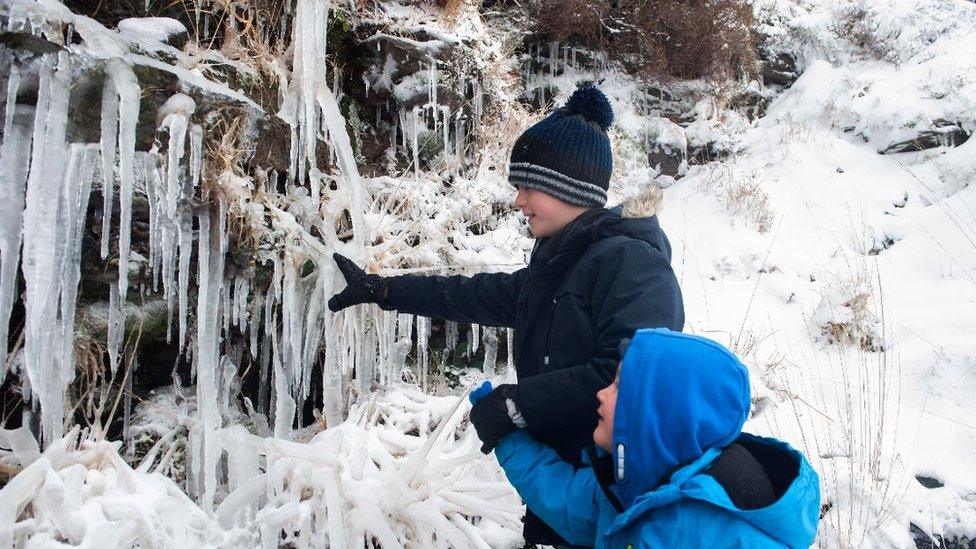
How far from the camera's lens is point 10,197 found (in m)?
1.81

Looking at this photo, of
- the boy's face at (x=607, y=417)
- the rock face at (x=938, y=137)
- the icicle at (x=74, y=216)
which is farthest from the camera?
the rock face at (x=938, y=137)

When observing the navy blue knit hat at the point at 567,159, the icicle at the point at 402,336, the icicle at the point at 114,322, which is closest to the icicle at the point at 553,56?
the icicle at the point at 402,336

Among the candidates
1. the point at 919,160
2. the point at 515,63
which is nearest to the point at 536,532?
the point at 515,63

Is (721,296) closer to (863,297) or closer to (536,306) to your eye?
(863,297)

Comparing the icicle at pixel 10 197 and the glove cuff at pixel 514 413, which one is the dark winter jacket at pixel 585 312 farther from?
the icicle at pixel 10 197

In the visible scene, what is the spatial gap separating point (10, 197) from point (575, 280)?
68.7 inches

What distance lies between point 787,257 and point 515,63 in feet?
10.1

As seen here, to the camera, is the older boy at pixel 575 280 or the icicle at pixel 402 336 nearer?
the older boy at pixel 575 280

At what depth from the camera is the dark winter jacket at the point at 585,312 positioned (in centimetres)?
148

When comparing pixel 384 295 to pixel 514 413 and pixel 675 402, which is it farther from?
pixel 675 402

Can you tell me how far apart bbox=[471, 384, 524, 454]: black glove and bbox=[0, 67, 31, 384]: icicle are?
4.90ft

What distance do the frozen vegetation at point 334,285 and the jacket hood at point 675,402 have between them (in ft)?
3.24

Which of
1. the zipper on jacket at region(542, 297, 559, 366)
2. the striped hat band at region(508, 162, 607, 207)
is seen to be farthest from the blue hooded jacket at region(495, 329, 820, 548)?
the striped hat band at region(508, 162, 607, 207)

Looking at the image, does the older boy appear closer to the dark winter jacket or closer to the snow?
the dark winter jacket
